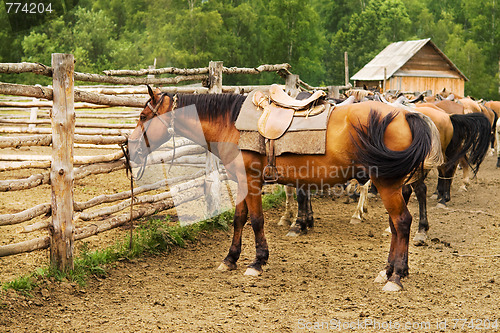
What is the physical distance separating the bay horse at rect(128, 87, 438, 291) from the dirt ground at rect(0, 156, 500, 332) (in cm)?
39

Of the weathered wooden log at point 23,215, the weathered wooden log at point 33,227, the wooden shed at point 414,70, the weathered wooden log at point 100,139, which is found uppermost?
the wooden shed at point 414,70

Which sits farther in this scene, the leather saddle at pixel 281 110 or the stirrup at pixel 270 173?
the stirrup at pixel 270 173

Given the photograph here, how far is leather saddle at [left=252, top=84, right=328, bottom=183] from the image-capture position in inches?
196

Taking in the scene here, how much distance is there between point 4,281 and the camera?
4672 mm

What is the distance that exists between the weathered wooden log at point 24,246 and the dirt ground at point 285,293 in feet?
1.18

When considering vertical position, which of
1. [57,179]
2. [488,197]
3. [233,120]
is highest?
[233,120]

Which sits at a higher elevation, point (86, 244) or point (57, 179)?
point (57, 179)

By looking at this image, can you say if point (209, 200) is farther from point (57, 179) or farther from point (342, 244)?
point (57, 179)

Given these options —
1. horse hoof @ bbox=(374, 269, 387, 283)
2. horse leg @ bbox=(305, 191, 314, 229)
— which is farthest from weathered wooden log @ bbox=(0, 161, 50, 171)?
horse leg @ bbox=(305, 191, 314, 229)

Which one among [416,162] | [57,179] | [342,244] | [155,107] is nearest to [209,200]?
[342,244]

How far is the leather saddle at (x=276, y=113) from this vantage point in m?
4.97

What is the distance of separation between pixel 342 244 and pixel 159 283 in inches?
110

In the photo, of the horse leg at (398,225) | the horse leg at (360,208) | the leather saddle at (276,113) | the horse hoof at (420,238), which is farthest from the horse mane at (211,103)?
the horse leg at (360,208)

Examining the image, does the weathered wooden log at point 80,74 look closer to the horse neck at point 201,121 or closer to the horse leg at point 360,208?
the horse neck at point 201,121
